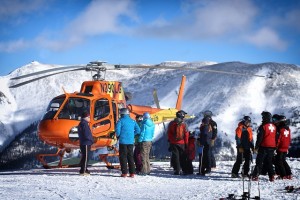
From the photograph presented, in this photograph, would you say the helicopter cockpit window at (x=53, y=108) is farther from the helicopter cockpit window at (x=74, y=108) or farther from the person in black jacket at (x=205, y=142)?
the person in black jacket at (x=205, y=142)

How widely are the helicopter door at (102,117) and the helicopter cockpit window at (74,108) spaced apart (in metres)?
0.45

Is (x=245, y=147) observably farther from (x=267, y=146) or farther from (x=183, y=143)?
(x=183, y=143)

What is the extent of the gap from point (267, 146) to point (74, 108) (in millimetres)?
7264

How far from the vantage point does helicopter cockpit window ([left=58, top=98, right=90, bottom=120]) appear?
16578mm

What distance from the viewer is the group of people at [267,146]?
13109mm

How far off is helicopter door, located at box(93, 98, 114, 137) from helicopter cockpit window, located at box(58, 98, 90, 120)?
451 millimetres

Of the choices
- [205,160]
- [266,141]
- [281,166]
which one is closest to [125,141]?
[205,160]

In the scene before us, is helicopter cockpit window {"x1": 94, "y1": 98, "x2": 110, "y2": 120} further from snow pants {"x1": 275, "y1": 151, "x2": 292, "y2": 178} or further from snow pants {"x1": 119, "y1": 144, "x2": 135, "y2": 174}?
snow pants {"x1": 275, "y1": 151, "x2": 292, "y2": 178}

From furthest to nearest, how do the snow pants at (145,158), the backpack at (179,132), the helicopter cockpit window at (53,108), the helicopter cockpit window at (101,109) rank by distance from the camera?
the helicopter cockpit window at (101,109) < the helicopter cockpit window at (53,108) < the backpack at (179,132) < the snow pants at (145,158)

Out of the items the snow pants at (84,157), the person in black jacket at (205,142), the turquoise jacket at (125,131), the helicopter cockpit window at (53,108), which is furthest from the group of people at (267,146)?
the helicopter cockpit window at (53,108)

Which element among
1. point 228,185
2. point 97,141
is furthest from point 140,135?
point 228,185

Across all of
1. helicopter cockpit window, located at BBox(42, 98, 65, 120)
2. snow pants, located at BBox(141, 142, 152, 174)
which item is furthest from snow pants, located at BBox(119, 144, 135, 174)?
helicopter cockpit window, located at BBox(42, 98, 65, 120)

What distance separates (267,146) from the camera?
13.1 m

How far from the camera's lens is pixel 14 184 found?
11.5 metres
